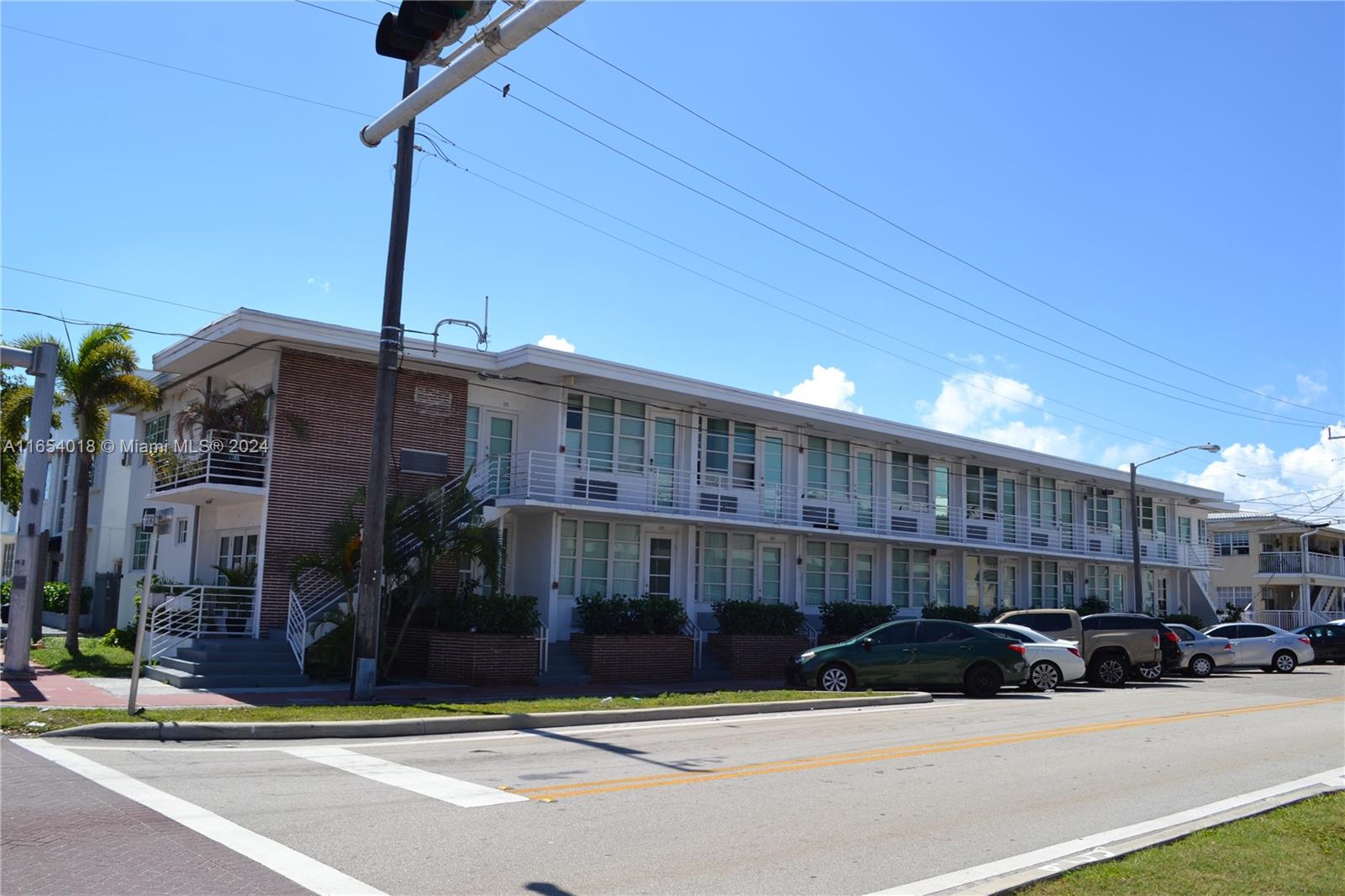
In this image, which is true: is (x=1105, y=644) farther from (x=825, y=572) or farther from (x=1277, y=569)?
(x=1277, y=569)

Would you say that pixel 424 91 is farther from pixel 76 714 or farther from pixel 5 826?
pixel 76 714

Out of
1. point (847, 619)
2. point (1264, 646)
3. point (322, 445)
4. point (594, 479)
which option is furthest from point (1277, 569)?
point (322, 445)

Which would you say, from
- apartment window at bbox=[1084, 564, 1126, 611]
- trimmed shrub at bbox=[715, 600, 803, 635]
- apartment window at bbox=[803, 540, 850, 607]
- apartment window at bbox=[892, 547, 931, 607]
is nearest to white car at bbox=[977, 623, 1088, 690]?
trimmed shrub at bbox=[715, 600, 803, 635]

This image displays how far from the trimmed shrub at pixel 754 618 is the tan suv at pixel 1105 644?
16.6ft

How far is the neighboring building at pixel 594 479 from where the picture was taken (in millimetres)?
22406

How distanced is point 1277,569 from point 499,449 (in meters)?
47.2

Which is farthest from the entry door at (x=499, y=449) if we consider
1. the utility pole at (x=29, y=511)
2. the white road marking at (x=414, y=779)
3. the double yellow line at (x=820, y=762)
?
the double yellow line at (x=820, y=762)

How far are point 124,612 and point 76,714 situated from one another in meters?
15.8

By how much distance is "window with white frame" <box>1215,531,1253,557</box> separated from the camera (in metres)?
59.0

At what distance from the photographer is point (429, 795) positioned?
30.3ft

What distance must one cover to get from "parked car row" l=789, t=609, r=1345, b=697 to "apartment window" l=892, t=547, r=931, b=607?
7.50m

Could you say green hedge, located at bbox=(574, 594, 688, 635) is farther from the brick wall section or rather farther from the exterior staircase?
the exterior staircase

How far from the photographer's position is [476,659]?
825 inches

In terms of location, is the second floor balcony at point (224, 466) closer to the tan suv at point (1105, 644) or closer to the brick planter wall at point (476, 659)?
the brick planter wall at point (476, 659)
